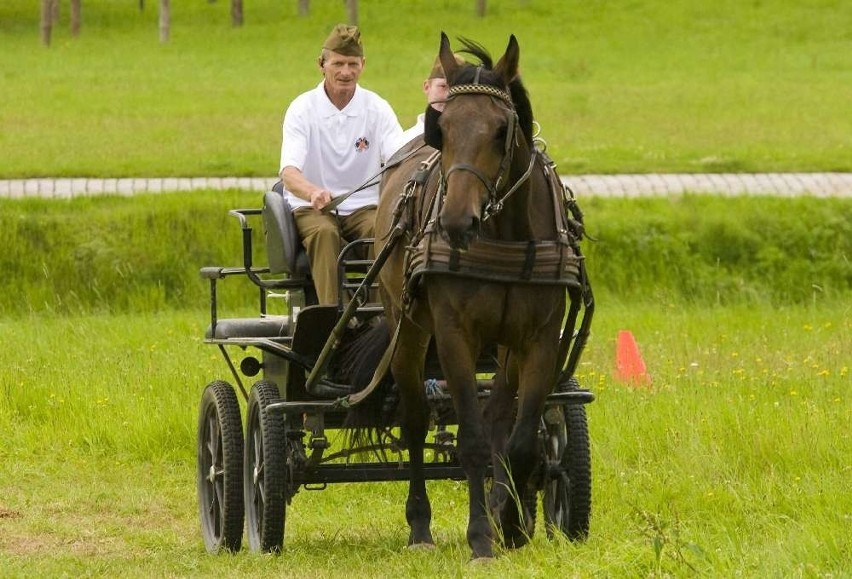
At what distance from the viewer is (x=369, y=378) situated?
24.2 feet

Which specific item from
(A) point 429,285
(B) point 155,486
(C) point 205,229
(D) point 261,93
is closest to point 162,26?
(D) point 261,93

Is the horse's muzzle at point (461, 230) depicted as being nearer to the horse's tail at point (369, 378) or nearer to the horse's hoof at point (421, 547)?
the horse's tail at point (369, 378)

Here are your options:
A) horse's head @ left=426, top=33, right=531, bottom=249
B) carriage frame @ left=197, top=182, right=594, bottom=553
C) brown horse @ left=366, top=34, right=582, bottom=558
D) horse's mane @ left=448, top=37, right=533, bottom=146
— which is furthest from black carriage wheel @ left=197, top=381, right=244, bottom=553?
horse's mane @ left=448, top=37, right=533, bottom=146

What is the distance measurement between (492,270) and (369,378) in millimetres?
1263

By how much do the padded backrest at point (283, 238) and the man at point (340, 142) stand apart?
0.18ft

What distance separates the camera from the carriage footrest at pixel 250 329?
8289mm

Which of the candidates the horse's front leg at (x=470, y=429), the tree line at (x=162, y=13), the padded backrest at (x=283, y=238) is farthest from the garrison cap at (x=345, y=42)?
the tree line at (x=162, y=13)

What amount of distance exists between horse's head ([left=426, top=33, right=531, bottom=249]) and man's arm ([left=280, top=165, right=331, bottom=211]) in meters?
1.60

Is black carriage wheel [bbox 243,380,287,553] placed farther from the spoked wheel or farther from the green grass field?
the spoked wheel

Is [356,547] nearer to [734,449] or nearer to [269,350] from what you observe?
[269,350]

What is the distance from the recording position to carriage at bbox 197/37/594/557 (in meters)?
6.48

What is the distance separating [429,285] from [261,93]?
2769cm

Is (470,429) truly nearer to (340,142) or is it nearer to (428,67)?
(340,142)

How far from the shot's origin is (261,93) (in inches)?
1326
